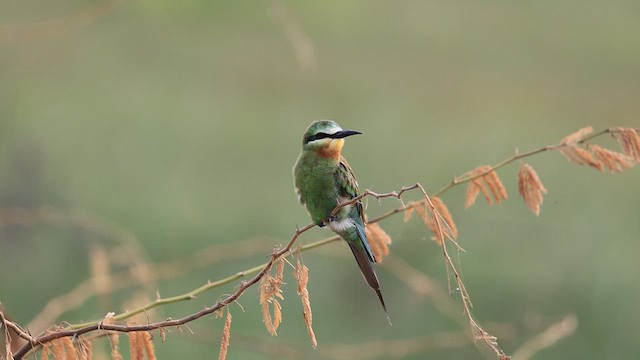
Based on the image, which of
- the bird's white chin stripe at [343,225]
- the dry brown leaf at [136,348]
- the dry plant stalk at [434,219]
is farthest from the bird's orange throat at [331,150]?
the dry brown leaf at [136,348]

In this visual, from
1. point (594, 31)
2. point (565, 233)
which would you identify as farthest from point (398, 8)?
point (565, 233)

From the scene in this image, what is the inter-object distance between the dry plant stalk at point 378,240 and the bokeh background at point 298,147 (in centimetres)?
33

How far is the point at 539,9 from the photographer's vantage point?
8.44 metres

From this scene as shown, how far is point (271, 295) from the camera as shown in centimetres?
109

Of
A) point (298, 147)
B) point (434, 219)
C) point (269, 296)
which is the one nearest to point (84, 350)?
point (269, 296)

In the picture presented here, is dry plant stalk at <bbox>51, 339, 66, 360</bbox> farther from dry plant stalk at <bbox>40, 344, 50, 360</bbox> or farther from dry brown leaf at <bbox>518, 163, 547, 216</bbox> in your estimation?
dry brown leaf at <bbox>518, 163, 547, 216</bbox>

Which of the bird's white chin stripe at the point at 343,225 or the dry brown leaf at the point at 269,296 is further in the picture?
the bird's white chin stripe at the point at 343,225

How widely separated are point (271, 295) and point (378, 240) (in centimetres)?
35

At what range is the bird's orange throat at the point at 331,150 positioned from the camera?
5.41 ft

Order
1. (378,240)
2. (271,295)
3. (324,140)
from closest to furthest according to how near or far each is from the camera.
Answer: (271,295), (378,240), (324,140)

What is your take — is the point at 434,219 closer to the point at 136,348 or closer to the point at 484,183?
the point at 484,183

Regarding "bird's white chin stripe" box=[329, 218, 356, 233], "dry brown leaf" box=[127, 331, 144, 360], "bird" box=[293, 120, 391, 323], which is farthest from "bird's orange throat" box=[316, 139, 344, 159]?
"dry brown leaf" box=[127, 331, 144, 360]

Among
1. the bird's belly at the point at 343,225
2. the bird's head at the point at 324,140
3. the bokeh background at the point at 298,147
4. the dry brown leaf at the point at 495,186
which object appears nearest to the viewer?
the dry brown leaf at the point at 495,186

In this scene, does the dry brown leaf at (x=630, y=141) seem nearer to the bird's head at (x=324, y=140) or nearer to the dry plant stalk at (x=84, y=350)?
the bird's head at (x=324, y=140)
